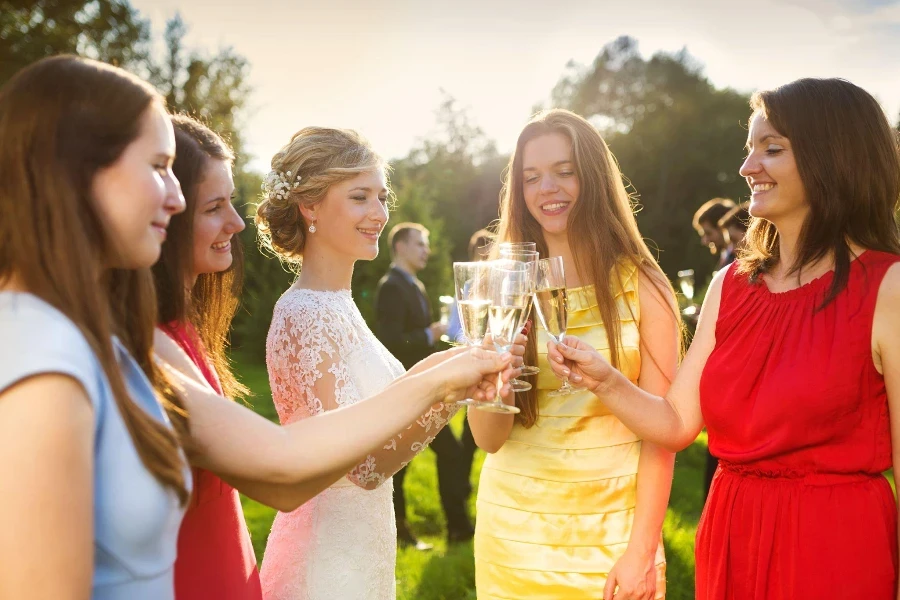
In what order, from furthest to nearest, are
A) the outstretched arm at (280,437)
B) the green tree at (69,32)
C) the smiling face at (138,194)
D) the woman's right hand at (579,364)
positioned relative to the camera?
1. the green tree at (69,32)
2. the woman's right hand at (579,364)
3. the outstretched arm at (280,437)
4. the smiling face at (138,194)

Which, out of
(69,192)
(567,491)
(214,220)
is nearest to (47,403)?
(69,192)

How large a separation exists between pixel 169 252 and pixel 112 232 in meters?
0.76

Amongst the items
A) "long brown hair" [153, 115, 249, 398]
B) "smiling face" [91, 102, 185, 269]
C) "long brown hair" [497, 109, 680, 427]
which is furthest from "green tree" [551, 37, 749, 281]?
"smiling face" [91, 102, 185, 269]

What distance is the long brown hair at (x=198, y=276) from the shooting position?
2115 mm

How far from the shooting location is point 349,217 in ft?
10.5

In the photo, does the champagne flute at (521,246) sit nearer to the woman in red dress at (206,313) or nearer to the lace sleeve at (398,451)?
the lace sleeve at (398,451)

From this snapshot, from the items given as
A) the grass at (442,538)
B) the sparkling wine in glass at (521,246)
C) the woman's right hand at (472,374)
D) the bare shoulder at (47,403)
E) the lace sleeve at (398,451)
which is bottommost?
the grass at (442,538)

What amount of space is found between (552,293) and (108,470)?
4.84 feet

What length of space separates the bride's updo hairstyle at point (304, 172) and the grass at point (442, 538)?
118 inches

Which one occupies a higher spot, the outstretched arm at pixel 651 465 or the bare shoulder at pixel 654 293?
the bare shoulder at pixel 654 293

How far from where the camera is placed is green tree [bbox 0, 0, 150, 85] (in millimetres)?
20984

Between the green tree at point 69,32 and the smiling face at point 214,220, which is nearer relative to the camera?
the smiling face at point 214,220

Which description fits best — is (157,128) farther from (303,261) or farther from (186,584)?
(303,261)

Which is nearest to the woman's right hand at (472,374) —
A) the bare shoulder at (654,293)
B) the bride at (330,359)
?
the bride at (330,359)
